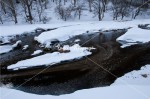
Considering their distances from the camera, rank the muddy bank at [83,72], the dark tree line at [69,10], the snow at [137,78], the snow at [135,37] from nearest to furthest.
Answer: the snow at [137,78] → the muddy bank at [83,72] → the snow at [135,37] → the dark tree line at [69,10]

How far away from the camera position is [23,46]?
24.2 m

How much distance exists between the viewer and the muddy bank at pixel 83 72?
1482cm

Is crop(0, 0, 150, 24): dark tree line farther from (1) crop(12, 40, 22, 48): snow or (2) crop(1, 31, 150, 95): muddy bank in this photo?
(2) crop(1, 31, 150, 95): muddy bank

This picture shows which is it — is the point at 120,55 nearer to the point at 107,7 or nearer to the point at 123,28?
the point at 123,28

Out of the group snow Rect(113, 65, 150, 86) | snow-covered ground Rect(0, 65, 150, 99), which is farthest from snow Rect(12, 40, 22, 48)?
snow Rect(113, 65, 150, 86)

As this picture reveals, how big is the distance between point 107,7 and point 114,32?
1316 centimetres

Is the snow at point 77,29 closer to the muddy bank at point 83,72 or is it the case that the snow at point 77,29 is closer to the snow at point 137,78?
the muddy bank at point 83,72

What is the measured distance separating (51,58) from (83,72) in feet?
13.6

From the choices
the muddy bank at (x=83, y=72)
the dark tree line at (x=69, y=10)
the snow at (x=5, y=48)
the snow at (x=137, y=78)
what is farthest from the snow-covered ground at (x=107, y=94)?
the dark tree line at (x=69, y=10)

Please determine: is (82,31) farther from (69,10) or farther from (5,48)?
(5,48)

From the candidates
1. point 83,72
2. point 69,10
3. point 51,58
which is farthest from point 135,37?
point 69,10

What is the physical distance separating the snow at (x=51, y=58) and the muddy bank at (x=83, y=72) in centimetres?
83

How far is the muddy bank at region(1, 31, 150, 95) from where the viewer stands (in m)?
14.8

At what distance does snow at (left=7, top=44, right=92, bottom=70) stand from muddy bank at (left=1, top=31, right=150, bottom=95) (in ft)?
2.72
